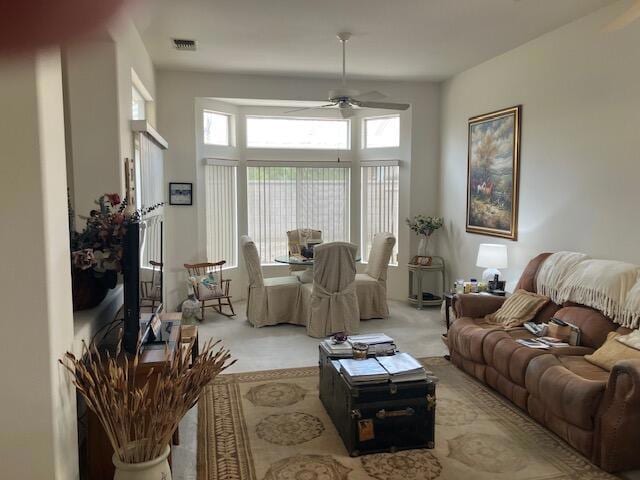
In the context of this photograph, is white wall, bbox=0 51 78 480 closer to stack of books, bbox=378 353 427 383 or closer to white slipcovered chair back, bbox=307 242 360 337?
stack of books, bbox=378 353 427 383

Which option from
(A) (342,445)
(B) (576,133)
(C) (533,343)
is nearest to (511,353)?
(C) (533,343)

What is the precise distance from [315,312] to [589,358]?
2651 mm

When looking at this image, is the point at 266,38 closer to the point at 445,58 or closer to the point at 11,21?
the point at 445,58

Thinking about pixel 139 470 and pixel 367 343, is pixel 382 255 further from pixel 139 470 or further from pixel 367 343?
pixel 139 470

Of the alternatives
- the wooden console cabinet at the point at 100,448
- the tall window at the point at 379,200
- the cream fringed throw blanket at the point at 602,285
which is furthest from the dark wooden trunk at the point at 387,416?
the tall window at the point at 379,200

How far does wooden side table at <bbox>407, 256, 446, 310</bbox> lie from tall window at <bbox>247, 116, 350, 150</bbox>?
6.65 ft

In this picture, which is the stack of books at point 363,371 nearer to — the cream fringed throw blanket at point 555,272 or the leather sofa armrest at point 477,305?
the leather sofa armrest at point 477,305

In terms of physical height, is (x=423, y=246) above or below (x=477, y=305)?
above

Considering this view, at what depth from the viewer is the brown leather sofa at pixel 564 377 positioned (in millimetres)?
2611

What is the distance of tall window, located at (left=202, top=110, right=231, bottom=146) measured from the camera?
6.39 m

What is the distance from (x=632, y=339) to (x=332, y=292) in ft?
9.34

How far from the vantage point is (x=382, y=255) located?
5852 mm

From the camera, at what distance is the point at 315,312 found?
5211 millimetres

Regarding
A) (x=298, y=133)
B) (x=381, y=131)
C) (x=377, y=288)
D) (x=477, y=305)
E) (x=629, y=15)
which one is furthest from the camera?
(x=298, y=133)
